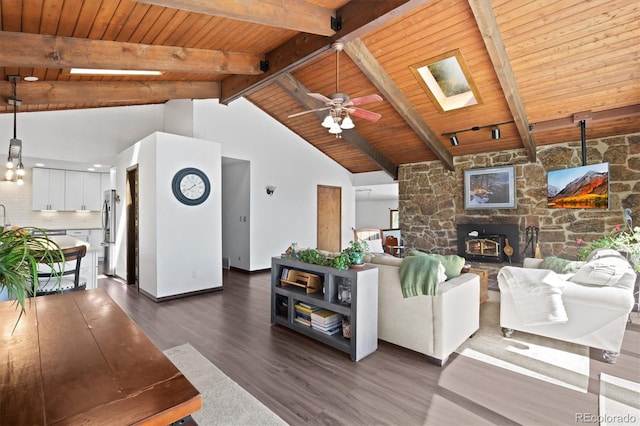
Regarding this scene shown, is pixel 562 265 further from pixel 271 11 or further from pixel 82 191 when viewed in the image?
pixel 82 191

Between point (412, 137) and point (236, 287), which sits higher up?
point (412, 137)

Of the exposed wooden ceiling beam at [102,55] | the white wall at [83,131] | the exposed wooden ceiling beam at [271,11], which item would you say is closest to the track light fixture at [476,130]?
the exposed wooden ceiling beam at [271,11]

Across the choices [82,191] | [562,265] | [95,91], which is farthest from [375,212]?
[95,91]

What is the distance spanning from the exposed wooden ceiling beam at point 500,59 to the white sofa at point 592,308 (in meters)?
2.56

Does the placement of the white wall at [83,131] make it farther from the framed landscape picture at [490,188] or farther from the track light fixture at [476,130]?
the framed landscape picture at [490,188]

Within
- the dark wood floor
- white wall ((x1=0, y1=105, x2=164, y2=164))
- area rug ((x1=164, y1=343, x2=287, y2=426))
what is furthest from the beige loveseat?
white wall ((x1=0, y1=105, x2=164, y2=164))

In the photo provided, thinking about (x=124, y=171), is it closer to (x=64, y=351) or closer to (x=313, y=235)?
(x=313, y=235)

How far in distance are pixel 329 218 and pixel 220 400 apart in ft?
21.4

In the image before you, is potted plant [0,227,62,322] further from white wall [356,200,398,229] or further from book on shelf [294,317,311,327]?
white wall [356,200,398,229]

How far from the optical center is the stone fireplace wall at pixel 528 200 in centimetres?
539

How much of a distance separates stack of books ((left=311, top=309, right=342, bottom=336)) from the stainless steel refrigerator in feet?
16.5

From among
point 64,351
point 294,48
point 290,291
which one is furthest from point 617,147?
point 64,351

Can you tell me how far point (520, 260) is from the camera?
636 centimetres

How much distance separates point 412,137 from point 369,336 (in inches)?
194
